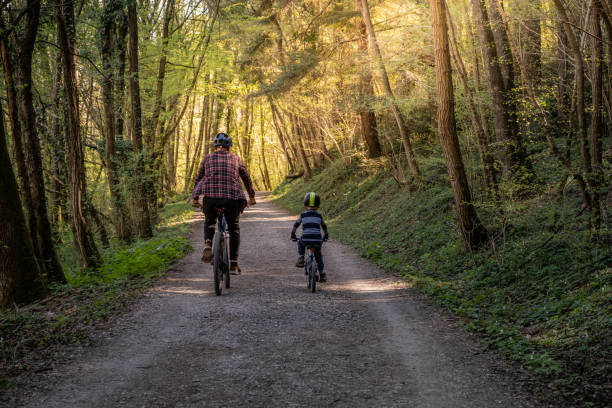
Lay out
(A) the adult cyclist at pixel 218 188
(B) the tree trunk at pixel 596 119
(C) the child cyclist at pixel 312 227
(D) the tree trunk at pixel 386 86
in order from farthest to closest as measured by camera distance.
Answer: (D) the tree trunk at pixel 386 86, (C) the child cyclist at pixel 312 227, (A) the adult cyclist at pixel 218 188, (B) the tree trunk at pixel 596 119

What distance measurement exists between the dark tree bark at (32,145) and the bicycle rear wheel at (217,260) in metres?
3.13

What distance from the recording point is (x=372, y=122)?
72.5ft

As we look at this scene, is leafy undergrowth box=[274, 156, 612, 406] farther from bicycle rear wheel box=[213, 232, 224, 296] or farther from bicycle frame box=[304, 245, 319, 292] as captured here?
bicycle rear wheel box=[213, 232, 224, 296]


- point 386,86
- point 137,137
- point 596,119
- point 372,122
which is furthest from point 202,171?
point 372,122

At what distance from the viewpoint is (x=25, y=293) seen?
6809 millimetres

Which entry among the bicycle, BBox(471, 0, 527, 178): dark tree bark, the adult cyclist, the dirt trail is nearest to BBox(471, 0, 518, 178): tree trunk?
BBox(471, 0, 527, 178): dark tree bark

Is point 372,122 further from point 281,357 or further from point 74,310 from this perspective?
point 281,357

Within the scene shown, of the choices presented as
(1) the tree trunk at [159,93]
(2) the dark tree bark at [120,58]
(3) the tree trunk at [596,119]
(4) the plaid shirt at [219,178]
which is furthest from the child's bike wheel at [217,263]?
(1) the tree trunk at [159,93]

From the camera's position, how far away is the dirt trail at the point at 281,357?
3963 mm

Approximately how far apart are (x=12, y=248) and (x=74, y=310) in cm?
118

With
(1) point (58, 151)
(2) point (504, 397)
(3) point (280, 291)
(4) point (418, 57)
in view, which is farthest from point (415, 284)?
(1) point (58, 151)

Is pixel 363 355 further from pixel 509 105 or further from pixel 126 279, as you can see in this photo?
pixel 509 105

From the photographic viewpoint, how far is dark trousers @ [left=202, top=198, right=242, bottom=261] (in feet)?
25.3

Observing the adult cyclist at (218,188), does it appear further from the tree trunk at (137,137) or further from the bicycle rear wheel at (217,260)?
the tree trunk at (137,137)
